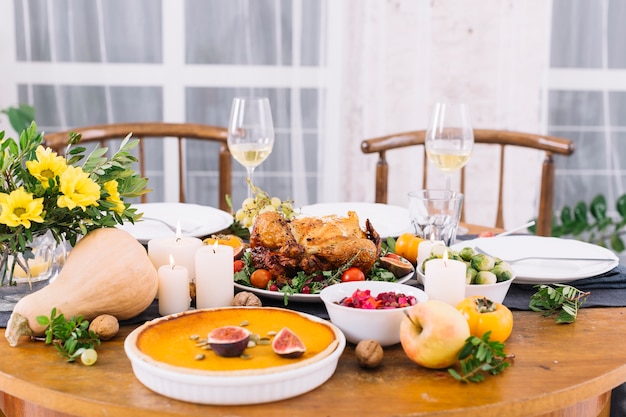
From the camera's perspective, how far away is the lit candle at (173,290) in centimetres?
136

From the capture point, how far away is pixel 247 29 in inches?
140

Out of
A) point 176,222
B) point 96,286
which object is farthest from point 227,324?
point 176,222

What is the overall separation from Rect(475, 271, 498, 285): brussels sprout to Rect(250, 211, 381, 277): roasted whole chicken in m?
0.20

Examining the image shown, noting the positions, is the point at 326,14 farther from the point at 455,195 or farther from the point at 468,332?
the point at 468,332

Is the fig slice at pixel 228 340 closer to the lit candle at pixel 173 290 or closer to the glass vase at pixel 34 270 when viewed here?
the lit candle at pixel 173 290

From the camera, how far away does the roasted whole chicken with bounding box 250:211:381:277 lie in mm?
1465

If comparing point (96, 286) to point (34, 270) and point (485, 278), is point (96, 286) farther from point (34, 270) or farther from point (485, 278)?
point (485, 278)

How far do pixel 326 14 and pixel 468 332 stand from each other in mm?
2599

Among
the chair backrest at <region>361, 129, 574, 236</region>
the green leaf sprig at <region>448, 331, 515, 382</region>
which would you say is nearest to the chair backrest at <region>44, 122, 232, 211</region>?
the chair backrest at <region>361, 129, 574, 236</region>

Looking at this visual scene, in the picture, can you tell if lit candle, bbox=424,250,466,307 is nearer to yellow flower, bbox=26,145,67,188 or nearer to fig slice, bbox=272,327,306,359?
fig slice, bbox=272,327,306,359

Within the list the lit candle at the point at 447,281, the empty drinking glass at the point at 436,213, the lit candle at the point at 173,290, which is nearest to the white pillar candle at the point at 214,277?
the lit candle at the point at 173,290

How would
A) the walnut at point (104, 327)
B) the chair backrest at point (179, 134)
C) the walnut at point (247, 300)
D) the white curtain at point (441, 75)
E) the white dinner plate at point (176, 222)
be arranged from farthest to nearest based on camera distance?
the white curtain at point (441, 75) < the chair backrest at point (179, 134) < the white dinner plate at point (176, 222) < the walnut at point (247, 300) < the walnut at point (104, 327)

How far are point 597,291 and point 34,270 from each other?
3.53ft

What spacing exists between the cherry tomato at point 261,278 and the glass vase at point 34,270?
347mm
